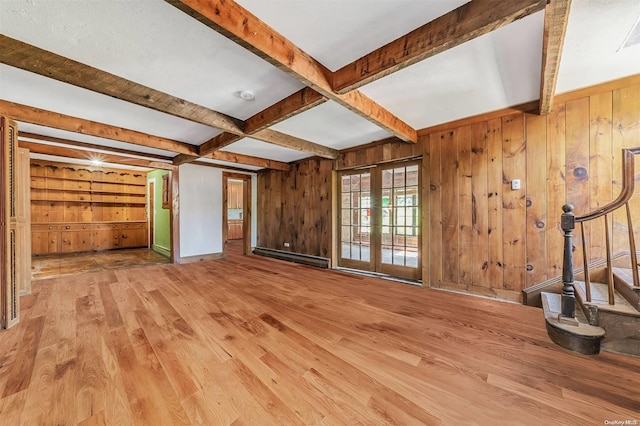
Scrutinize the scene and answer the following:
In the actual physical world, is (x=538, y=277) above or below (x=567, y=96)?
below

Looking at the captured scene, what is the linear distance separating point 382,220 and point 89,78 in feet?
12.8

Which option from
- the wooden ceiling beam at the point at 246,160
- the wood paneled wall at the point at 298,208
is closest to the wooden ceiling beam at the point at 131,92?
the wooden ceiling beam at the point at 246,160

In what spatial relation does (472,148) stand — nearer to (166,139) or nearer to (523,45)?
(523,45)

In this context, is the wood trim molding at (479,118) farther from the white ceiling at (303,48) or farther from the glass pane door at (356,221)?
the glass pane door at (356,221)

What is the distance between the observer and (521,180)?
2781mm

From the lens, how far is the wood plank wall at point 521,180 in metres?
2.33

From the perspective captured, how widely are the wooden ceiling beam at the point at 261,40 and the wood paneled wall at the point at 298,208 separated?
279 centimetres

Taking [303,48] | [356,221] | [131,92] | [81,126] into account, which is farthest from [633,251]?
[81,126]

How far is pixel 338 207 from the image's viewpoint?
15.8 ft

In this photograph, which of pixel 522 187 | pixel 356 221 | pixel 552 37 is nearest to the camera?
pixel 552 37

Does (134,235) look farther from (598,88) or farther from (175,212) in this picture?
(598,88)

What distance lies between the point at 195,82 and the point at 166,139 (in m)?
2.25

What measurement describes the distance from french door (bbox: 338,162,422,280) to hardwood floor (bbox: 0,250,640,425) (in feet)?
3.75

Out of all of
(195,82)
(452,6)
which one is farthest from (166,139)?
(452,6)
